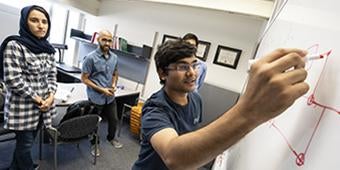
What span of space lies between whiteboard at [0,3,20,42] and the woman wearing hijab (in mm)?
2863

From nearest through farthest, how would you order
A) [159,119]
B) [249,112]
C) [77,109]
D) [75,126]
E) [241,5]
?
[249,112] → [159,119] → [75,126] → [77,109] → [241,5]

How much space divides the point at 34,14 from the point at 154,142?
1.67 meters

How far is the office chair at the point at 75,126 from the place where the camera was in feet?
6.83

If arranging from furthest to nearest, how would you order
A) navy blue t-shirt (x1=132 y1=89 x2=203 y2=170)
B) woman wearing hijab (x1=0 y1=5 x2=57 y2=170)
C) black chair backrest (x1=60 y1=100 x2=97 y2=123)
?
black chair backrest (x1=60 y1=100 x2=97 y2=123), woman wearing hijab (x1=0 y1=5 x2=57 y2=170), navy blue t-shirt (x1=132 y1=89 x2=203 y2=170)

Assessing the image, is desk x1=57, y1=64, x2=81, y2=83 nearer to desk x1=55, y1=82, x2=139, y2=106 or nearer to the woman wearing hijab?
desk x1=55, y1=82, x2=139, y2=106

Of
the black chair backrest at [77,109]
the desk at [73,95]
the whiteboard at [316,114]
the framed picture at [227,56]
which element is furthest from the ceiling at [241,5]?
the whiteboard at [316,114]

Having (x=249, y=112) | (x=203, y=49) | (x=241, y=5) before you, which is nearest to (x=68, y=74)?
(x=203, y=49)

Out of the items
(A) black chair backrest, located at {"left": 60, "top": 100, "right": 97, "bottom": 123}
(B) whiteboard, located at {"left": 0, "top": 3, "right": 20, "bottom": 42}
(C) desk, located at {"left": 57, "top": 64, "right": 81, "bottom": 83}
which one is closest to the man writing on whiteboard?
(A) black chair backrest, located at {"left": 60, "top": 100, "right": 97, "bottom": 123}

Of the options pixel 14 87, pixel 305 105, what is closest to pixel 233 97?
pixel 14 87

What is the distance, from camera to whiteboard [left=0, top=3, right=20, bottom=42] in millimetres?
3906

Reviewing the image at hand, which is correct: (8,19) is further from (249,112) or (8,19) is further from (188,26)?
(249,112)

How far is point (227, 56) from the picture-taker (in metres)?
3.51

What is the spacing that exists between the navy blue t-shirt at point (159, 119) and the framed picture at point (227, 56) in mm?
2507

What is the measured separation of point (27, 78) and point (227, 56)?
2704 millimetres
